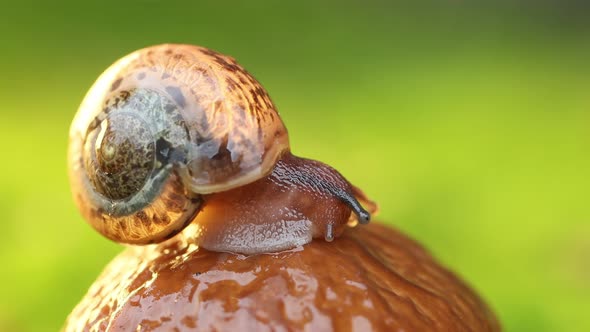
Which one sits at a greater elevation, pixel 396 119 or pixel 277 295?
pixel 277 295

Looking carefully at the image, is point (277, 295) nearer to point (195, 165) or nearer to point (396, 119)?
point (195, 165)

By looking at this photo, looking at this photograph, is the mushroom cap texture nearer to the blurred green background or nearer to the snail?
the snail

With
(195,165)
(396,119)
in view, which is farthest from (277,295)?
(396,119)

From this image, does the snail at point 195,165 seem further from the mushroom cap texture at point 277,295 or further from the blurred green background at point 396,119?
the blurred green background at point 396,119

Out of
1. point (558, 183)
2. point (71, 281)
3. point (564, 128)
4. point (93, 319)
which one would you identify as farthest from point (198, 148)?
point (564, 128)

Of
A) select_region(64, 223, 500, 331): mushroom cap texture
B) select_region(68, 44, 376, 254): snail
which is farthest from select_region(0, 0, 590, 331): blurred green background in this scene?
select_region(68, 44, 376, 254): snail
